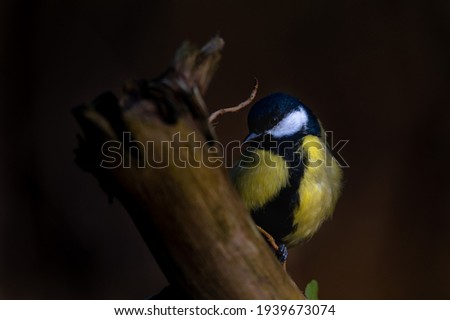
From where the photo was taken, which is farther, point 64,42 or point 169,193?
point 64,42

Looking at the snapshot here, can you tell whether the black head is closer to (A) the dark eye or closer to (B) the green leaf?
(A) the dark eye

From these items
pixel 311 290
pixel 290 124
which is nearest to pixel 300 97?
pixel 290 124

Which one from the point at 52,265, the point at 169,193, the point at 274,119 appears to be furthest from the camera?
the point at 52,265

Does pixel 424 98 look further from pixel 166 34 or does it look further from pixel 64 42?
pixel 64 42

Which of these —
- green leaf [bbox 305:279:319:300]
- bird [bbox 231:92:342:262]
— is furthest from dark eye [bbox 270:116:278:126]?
green leaf [bbox 305:279:319:300]

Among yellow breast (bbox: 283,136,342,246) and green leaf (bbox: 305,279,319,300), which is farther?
yellow breast (bbox: 283,136,342,246)

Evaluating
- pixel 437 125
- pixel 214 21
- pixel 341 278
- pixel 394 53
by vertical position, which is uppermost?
pixel 214 21

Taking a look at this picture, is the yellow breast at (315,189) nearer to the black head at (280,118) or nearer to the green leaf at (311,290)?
the black head at (280,118)

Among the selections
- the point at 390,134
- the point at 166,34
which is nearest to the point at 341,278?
the point at 390,134
